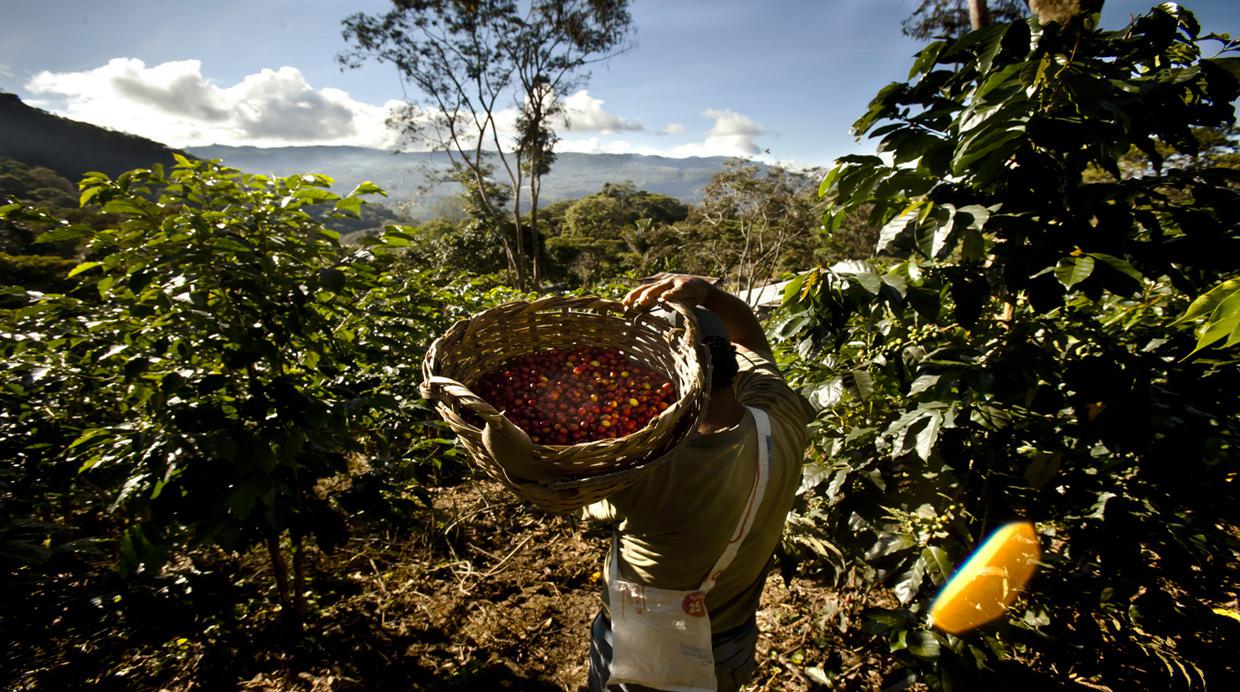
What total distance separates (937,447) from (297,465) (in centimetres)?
219

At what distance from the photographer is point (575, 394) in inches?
60.0

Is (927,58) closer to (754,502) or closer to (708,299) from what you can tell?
(708,299)

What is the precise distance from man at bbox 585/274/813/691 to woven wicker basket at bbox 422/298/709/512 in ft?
0.35

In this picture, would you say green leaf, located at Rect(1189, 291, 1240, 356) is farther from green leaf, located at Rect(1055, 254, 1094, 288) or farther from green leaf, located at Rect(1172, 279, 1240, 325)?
green leaf, located at Rect(1055, 254, 1094, 288)

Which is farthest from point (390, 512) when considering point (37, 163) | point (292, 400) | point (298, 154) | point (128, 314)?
point (298, 154)

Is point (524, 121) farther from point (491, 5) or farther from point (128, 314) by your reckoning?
point (128, 314)

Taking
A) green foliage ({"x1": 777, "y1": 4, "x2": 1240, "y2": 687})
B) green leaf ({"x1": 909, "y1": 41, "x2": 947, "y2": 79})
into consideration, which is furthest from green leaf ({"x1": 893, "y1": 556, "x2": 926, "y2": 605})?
green leaf ({"x1": 909, "y1": 41, "x2": 947, "y2": 79})

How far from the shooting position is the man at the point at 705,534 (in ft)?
3.98

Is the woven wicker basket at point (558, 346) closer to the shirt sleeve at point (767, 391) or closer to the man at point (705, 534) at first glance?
the man at point (705, 534)

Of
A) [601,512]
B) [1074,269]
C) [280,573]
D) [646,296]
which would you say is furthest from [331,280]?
[1074,269]

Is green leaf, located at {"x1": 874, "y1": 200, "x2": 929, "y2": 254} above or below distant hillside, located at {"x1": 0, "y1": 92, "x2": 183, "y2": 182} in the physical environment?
below

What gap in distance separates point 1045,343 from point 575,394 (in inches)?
60.7

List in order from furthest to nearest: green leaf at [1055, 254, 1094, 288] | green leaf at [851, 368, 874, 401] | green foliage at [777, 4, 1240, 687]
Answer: green leaf at [851, 368, 874, 401] → green foliage at [777, 4, 1240, 687] → green leaf at [1055, 254, 1094, 288]

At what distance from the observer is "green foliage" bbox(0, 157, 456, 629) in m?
1.56
